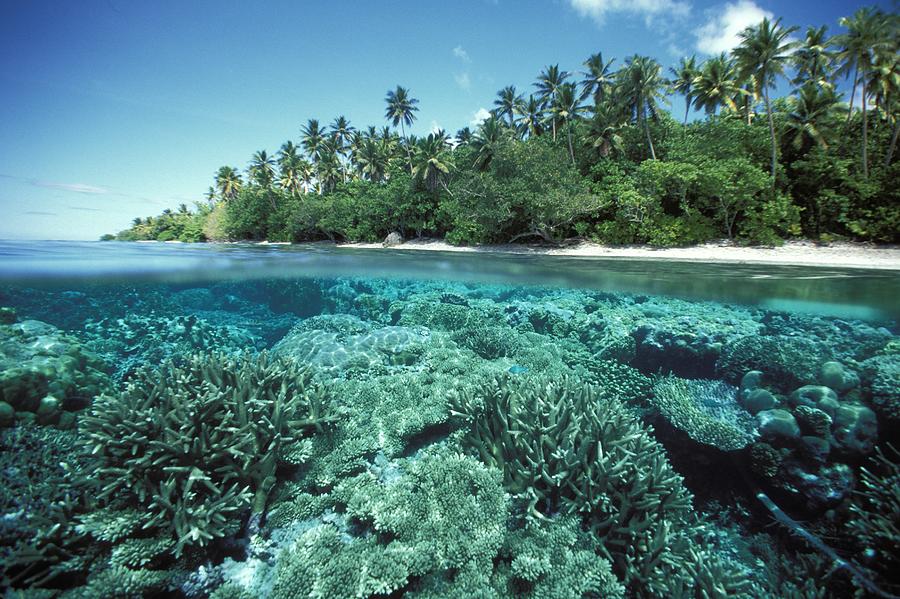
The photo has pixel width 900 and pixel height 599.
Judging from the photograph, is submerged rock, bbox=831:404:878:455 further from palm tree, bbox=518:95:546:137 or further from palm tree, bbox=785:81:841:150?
palm tree, bbox=518:95:546:137

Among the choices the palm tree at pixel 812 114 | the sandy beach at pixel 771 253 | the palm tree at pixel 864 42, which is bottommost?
the sandy beach at pixel 771 253

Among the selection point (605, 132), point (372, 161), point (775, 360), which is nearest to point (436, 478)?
point (775, 360)

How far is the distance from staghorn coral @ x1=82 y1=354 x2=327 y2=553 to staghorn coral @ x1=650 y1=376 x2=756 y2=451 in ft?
21.0

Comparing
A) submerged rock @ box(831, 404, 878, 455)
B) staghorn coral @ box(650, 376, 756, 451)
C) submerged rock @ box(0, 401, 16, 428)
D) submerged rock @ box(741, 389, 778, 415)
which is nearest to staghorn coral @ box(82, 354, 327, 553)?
submerged rock @ box(0, 401, 16, 428)

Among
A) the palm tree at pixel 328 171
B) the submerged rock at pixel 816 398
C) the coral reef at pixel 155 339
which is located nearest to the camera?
the submerged rock at pixel 816 398

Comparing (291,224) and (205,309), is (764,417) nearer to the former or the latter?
(205,309)

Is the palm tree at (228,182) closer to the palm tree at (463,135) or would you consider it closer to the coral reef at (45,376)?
the palm tree at (463,135)

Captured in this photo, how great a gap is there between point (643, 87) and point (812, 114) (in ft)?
35.0

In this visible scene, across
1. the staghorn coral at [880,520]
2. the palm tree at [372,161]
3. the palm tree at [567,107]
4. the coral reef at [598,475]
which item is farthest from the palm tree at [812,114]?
the palm tree at [372,161]

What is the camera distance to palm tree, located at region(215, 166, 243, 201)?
2315 inches

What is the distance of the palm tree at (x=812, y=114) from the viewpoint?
21719mm

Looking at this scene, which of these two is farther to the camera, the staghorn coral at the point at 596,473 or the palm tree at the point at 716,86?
the palm tree at the point at 716,86

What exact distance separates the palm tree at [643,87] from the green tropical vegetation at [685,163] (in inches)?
3.5

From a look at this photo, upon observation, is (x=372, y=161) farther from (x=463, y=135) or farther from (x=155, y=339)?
(x=155, y=339)
